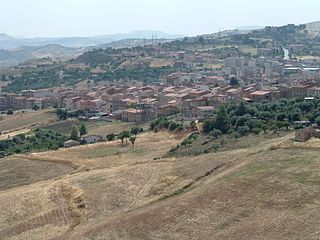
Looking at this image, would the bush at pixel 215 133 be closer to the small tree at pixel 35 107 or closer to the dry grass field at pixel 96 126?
the dry grass field at pixel 96 126

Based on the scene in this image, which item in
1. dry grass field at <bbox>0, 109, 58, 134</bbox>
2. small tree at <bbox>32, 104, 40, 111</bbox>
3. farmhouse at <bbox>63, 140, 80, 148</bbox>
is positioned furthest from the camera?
small tree at <bbox>32, 104, 40, 111</bbox>

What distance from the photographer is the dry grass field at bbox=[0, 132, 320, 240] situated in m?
26.6

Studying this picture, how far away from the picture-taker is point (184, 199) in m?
A: 30.9

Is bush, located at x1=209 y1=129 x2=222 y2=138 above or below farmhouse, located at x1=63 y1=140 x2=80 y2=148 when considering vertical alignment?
above

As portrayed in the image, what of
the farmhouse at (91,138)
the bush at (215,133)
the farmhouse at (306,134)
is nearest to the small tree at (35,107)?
the farmhouse at (91,138)

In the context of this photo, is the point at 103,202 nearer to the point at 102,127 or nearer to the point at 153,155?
the point at 153,155

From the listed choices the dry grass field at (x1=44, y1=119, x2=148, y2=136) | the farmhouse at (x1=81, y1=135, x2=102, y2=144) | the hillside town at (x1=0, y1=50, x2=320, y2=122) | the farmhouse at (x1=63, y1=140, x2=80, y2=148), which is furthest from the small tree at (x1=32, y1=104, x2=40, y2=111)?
the farmhouse at (x1=63, y1=140, x2=80, y2=148)

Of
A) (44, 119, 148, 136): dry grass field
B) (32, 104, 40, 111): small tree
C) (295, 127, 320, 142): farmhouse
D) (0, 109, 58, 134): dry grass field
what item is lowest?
(32, 104, 40, 111): small tree

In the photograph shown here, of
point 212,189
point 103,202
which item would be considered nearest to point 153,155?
point 103,202

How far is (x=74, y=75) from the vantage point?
156000mm

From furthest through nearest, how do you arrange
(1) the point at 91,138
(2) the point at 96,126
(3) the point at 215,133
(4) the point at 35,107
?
1. (4) the point at 35,107
2. (2) the point at 96,126
3. (1) the point at 91,138
4. (3) the point at 215,133

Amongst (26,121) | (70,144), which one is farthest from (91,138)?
(26,121)

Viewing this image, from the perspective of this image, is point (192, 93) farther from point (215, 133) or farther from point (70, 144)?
point (215, 133)

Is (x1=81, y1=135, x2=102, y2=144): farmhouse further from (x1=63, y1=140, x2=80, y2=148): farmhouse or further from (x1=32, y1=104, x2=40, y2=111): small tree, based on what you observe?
(x1=32, y1=104, x2=40, y2=111): small tree
